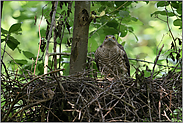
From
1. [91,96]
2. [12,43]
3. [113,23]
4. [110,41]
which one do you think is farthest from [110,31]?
[91,96]

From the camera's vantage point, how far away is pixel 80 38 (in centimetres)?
275

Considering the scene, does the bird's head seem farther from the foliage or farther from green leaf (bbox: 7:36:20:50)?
green leaf (bbox: 7:36:20:50)

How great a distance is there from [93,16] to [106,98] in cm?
128

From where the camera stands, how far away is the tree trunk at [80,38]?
2687 millimetres

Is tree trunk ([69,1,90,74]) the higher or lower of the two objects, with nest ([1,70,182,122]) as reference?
higher

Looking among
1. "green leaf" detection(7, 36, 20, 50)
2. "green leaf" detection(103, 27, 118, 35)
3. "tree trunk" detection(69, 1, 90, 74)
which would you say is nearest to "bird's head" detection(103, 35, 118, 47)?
"green leaf" detection(103, 27, 118, 35)

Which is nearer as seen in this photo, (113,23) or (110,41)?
(113,23)

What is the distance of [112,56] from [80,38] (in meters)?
0.93

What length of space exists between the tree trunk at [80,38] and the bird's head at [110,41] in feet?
Result: 2.41

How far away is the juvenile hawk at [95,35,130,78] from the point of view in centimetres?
344

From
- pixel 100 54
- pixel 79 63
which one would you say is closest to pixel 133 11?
pixel 100 54

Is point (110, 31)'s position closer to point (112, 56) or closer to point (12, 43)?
point (112, 56)

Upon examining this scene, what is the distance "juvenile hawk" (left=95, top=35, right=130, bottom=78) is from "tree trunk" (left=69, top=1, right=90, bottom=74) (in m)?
0.76

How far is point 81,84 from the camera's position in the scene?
6.11ft
